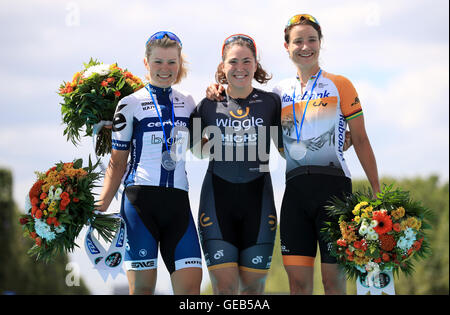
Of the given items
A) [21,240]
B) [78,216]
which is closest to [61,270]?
[21,240]

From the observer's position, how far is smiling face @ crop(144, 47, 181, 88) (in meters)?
7.05

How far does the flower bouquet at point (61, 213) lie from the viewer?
22.2 ft

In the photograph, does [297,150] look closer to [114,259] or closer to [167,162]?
[167,162]

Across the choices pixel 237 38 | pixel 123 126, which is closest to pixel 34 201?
pixel 123 126

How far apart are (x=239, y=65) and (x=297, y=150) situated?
4.17 feet

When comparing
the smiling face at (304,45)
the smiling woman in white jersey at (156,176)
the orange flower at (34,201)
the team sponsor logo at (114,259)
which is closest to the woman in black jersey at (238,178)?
the smiling woman in white jersey at (156,176)

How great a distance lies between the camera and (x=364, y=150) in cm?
715

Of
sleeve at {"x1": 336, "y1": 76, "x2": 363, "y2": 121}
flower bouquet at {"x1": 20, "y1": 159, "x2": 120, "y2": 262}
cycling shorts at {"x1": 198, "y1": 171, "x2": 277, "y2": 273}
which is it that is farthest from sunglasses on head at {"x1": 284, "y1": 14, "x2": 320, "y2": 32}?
flower bouquet at {"x1": 20, "y1": 159, "x2": 120, "y2": 262}

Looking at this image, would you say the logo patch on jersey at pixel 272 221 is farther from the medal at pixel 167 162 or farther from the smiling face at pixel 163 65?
the smiling face at pixel 163 65

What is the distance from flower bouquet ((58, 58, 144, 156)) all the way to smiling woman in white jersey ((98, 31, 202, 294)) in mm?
569

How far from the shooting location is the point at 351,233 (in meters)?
6.55

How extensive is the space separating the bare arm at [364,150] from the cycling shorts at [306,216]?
1.12 feet

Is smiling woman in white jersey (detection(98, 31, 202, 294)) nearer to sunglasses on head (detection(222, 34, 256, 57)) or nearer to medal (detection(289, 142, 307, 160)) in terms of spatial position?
sunglasses on head (detection(222, 34, 256, 57))
